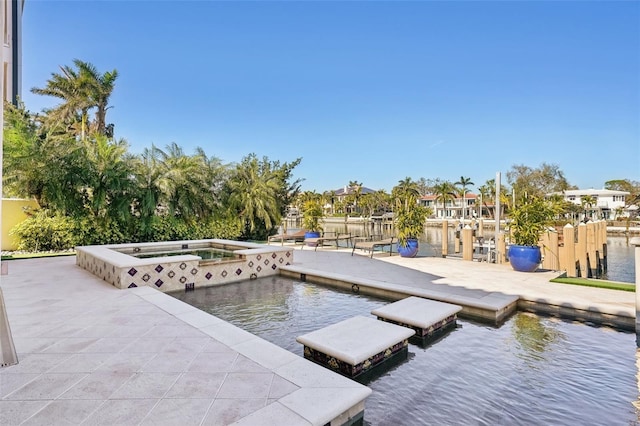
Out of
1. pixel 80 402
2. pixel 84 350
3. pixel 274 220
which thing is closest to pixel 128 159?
pixel 274 220

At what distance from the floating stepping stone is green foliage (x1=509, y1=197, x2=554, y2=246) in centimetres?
437

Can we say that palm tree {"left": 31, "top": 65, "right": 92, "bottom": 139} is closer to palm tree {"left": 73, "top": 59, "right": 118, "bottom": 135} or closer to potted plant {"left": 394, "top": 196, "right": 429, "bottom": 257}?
palm tree {"left": 73, "top": 59, "right": 118, "bottom": 135}

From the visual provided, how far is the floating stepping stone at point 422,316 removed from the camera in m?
4.32

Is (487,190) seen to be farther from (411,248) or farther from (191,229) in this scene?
(191,229)

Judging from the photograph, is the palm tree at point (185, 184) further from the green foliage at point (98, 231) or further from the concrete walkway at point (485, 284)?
the concrete walkway at point (485, 284)

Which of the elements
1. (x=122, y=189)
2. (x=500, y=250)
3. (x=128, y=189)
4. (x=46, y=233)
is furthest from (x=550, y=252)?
(x=46, y=233)

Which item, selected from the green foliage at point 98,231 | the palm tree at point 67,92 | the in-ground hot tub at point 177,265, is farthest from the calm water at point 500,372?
the palm tree at point 67,92

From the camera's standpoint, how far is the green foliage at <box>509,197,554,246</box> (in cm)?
808

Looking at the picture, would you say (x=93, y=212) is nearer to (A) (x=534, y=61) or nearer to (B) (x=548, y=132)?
(A) (x=534, y=61)

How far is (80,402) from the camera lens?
2486 mm

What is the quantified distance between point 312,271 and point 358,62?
49.3ft

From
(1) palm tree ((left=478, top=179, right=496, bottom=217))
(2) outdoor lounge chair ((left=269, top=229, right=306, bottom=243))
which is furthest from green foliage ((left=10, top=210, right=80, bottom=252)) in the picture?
(1) palm tree ((left=478, top=179, right=496, bottom=217))

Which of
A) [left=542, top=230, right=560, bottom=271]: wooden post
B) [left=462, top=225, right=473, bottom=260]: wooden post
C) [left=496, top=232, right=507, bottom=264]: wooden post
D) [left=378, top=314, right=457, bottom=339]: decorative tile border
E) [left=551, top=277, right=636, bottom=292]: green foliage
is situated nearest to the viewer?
[left=378, top=314, right=457, bottom=339]: decorative tile border

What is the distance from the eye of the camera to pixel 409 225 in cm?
1047
